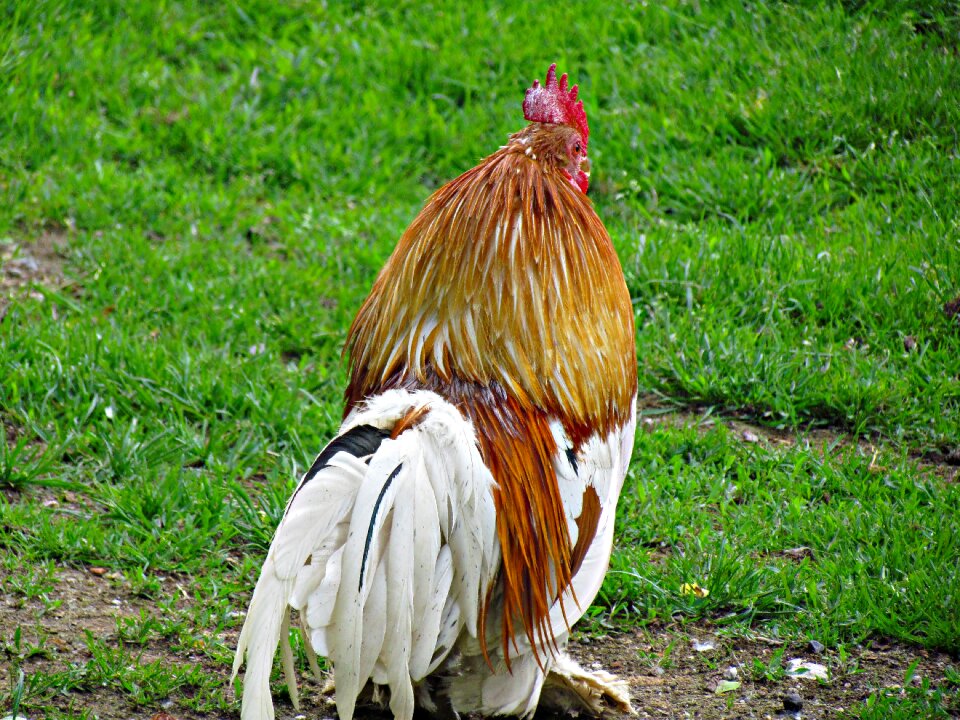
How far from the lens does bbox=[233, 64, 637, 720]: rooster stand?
2.49 meters

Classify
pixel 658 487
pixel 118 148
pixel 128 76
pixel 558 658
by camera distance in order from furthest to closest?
pixel 128 76 → pixel 118 148 → pixel 658 487 → pixel 558 658

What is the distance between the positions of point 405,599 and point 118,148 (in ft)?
15.5

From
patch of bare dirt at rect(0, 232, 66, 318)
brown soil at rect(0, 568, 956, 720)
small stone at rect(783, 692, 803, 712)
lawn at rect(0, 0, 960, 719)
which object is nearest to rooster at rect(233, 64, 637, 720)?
brown soil at rect(0, 568, 956, 720)

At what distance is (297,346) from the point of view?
16.9 feet

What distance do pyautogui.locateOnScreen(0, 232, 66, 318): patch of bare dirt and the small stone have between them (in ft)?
12.9

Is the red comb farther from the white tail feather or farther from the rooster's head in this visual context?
the white tail feather

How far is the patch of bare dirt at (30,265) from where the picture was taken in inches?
208

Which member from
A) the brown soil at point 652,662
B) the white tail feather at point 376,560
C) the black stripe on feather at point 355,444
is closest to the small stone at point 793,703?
the brown soil at point 652,662

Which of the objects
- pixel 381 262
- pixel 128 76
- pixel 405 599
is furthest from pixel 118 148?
pixel 405 599

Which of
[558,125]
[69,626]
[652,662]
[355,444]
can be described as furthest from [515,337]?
[69,626]

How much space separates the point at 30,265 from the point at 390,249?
1.86 meters

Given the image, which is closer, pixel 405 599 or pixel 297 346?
pixel 405 599

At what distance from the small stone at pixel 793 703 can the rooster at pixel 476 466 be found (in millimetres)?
520

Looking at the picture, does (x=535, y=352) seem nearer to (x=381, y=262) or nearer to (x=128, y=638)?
(x=128, y=638)
